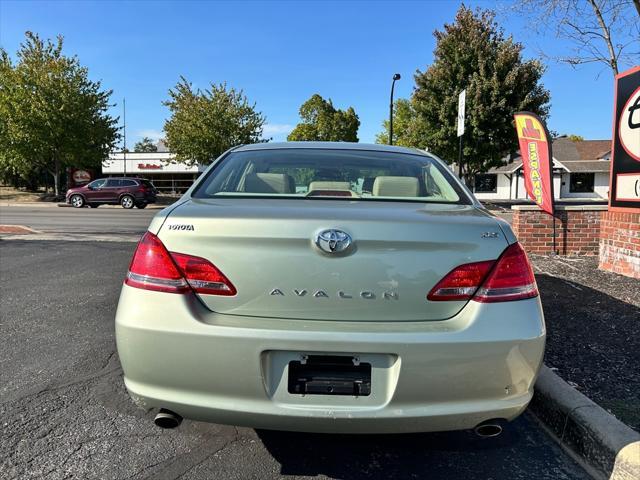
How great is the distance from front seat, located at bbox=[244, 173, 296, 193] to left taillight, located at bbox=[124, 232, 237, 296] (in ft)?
2.81

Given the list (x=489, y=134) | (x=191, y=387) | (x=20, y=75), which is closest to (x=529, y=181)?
(x=191, y=387)

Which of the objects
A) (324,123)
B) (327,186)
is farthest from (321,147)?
(324,123)

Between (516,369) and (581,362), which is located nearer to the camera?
(516,369)

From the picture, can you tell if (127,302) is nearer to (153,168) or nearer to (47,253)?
(47,253)

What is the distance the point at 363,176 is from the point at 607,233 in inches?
198

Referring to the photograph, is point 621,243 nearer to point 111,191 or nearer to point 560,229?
point 560,229

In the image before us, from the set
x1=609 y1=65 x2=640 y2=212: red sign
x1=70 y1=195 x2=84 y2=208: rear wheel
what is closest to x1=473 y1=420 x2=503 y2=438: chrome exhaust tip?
x1=609 y1=65 x2=640 y2=212: red sign

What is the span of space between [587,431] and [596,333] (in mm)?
1925

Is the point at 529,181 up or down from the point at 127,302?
up

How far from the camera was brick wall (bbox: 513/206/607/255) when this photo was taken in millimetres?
7941

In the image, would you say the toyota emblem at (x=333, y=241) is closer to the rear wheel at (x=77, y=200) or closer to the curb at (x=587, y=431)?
the curb at (x=587, y=431)

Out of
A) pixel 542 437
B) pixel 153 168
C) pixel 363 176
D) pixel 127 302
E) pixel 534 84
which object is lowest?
pixel 542 437

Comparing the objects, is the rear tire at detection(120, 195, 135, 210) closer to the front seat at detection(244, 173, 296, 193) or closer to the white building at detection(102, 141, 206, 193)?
the white building at detection(102, 141, 206, 193)

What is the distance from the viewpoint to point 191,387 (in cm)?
209
